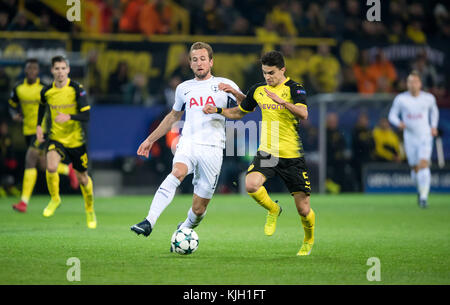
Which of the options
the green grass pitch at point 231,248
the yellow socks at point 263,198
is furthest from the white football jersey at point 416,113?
the yellow socks at point 263,198

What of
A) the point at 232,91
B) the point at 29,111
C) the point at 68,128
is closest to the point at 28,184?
the point at 29,111

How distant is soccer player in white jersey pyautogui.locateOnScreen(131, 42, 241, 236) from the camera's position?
8.34 m

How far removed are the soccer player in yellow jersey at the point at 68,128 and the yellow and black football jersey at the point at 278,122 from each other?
11.5ft

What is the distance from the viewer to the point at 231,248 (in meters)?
8.78

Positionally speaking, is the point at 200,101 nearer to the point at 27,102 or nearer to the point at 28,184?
the point at 28,184

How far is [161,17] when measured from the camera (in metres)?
19.8

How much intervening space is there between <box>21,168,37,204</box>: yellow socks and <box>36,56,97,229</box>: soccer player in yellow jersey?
2.25m

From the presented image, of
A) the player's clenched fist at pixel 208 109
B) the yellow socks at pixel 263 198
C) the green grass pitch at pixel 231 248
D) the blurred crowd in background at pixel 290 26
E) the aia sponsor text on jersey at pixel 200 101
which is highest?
the blurred crowd in background at pixel 290 26

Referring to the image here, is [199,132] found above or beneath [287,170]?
above

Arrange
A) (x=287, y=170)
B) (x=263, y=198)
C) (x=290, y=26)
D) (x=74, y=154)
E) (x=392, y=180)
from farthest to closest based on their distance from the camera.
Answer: (x=290, y=26) < (x=392, y=180) < (x=74, y=154) < (x=263, y=198) < (x=287, y=170)

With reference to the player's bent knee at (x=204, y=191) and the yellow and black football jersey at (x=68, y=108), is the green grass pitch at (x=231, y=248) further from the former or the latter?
the yellow and black football jersey at (x=68, y=108)

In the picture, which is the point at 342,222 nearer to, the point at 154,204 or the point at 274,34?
the point at 154,204

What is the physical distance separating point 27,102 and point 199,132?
21.5 feet

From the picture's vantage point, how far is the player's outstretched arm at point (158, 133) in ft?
27.3
